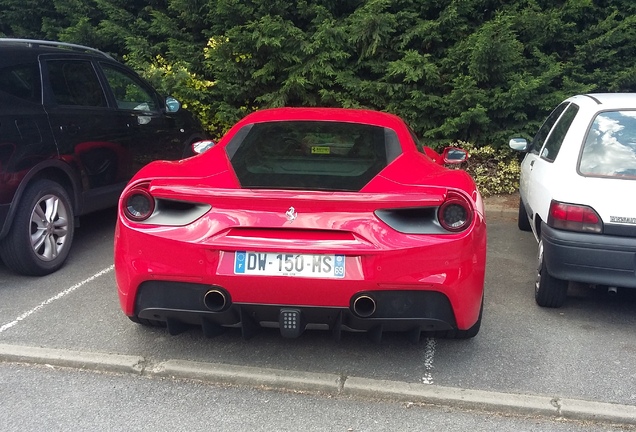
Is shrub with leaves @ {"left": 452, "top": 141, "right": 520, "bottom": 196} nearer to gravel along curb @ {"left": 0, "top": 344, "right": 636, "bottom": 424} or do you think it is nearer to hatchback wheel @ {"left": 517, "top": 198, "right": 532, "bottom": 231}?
hatchback wheel @ {"left": 517, "top": 198, "right": 532, "bottom": 231}

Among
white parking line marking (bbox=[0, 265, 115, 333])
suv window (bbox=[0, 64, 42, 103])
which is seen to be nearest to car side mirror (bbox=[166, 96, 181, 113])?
suv window (bbox=[0, 64, 42, 103])

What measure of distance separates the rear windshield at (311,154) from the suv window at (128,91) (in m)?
2.82

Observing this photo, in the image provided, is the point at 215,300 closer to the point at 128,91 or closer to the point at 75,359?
the point at 75,359

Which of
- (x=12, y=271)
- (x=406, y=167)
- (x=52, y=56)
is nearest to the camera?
(x=406, y=167)

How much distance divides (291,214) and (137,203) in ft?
2.85

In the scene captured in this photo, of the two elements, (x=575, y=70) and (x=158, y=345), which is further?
(x=575, y=70)

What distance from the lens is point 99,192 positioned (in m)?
5.96

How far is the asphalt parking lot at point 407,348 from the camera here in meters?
3.51

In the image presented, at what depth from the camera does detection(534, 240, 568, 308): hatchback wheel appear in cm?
448

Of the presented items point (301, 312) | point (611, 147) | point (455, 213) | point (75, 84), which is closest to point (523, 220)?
point (611, 147)

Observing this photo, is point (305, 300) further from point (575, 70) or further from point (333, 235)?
point (575, 70)

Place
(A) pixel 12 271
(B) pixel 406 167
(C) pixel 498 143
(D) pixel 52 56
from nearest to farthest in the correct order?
(B) pixel 406 167
(A) pixel 12 271
(D) pixel 52 56
(C) pixel 498 143

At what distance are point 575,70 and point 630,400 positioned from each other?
6409mm

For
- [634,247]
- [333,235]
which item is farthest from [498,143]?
[333,235]
